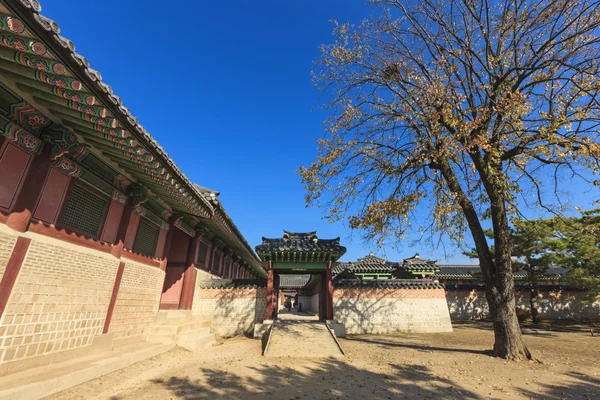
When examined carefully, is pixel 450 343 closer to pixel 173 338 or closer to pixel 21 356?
pixel 173 338

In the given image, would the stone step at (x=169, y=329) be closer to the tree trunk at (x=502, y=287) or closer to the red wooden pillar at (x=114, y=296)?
the red wooden pillar at (x=114, y=296)

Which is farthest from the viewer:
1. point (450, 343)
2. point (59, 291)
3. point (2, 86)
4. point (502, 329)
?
point (450, 343)

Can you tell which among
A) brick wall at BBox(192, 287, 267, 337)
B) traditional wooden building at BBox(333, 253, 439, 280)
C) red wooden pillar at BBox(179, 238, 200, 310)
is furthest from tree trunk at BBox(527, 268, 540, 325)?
red wooden pillar at BBox(179, 238, 200, 310)

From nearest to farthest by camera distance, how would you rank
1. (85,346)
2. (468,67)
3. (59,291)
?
(59,291), (85,346), (468,67)

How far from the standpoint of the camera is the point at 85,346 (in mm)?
5523

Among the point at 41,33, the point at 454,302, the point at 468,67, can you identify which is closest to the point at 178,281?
the point at 41,33

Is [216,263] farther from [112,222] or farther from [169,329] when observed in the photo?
[112,222]

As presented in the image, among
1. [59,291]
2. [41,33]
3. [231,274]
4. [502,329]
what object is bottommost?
[502,329]

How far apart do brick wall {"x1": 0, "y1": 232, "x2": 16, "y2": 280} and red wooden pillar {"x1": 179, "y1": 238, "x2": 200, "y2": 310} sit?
6.41 metres

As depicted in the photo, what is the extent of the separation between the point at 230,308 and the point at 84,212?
24.4 ft

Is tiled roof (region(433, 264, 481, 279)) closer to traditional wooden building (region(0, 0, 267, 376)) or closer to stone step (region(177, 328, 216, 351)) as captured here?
stone step (region(177, 328, 216, 351))

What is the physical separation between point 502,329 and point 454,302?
12261mm

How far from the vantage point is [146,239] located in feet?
25.6

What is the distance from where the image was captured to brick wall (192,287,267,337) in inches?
440
